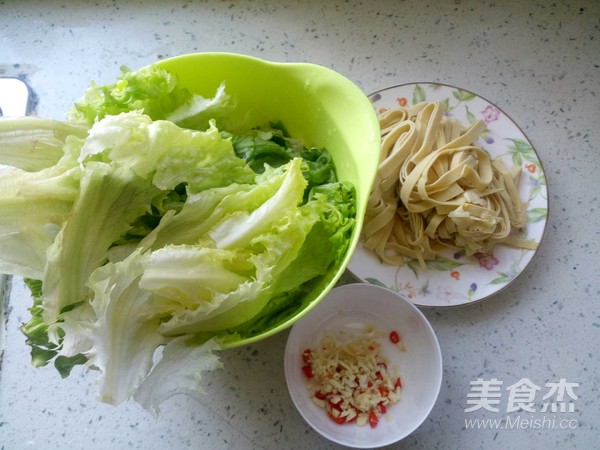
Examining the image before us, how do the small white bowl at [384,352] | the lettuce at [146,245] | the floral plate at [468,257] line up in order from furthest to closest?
the floral plate at [468,257] < the small white bowl at [384,352] < the lettuce at [146,245]

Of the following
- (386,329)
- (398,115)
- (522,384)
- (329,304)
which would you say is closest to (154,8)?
(398,115)

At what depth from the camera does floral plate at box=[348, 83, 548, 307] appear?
3.33 ft

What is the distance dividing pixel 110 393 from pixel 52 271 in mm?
186

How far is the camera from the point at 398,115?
1.14 meters

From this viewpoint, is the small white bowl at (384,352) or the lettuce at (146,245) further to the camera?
the small white bowl at (384,352)

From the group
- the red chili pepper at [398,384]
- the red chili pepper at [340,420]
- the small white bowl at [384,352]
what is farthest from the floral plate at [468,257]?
the red chili pepper at [340,420]

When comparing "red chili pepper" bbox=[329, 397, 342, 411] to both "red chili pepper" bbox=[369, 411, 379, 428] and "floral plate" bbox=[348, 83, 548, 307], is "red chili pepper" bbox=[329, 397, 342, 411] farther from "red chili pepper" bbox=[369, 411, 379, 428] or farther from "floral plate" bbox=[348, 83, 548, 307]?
"floral plate" bbox=[348, 83, 548, 307]

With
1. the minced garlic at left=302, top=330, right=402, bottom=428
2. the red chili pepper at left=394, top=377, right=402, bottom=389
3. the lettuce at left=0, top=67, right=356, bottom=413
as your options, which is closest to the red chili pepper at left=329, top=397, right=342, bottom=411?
the minced garlic at left=302, top=330, right=402, bottom=428

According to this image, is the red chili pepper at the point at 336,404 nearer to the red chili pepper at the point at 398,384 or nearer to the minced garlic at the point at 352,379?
the minced garlic at the point at 352,379

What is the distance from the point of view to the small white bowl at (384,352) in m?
0.89

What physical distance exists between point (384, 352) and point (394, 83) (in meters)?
0.66

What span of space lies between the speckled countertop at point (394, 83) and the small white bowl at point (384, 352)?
0.23ft

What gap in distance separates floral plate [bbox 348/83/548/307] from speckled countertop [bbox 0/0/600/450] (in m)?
0.06

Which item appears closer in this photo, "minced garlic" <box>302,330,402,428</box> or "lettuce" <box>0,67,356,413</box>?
"lettuce" <box>0,67,356,413</box>
